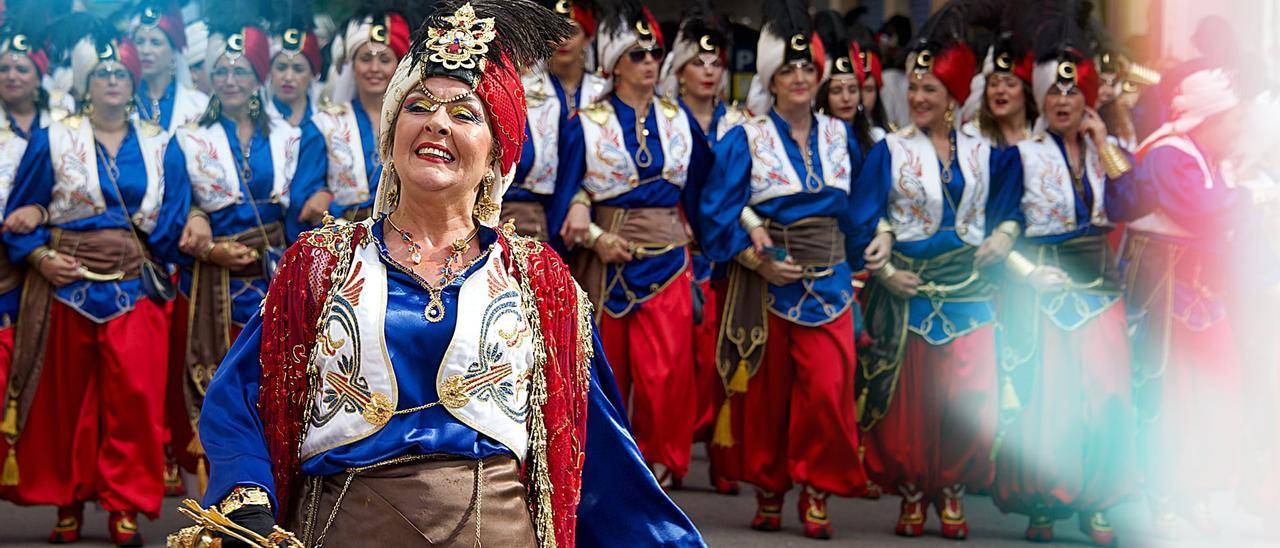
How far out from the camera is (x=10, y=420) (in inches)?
289

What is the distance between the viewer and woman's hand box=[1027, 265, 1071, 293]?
25.2ft

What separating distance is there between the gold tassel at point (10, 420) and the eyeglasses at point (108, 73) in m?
1.33

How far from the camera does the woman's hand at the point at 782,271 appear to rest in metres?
7.59

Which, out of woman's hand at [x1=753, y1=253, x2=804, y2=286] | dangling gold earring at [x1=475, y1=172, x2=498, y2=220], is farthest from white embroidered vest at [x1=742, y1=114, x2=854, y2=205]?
dangling gold earring at [x1=475, y1=172, x2=498, y2=220]

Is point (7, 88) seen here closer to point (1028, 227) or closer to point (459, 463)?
point (1028, 227)

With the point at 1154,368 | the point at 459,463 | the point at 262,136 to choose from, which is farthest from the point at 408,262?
the point at 1154,368

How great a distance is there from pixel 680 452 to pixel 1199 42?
9.69ft

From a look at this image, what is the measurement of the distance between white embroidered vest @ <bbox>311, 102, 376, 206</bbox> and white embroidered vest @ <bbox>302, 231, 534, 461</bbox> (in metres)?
4.21

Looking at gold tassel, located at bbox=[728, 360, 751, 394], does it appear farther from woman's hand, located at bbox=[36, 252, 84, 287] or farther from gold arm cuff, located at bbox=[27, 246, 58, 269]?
gold arm cuff, located at bbox=[27, 246, 58, 269]

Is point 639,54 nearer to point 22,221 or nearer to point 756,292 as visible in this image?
point 756,292

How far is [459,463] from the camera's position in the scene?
3662mm

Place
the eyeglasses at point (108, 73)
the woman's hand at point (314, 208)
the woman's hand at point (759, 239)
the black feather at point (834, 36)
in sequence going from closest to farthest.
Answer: the eyeglasses at point (108, 73) → the woman's hand at point (759, 239) → the woman's hand at point (314, 208) → the black feather at point (834, 36)

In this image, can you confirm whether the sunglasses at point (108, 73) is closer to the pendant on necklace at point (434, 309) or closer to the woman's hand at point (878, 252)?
the woman's hand at point (878, 252)

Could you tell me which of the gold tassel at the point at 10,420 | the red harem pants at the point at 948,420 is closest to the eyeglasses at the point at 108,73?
the gold tassel at the point at 10,420
